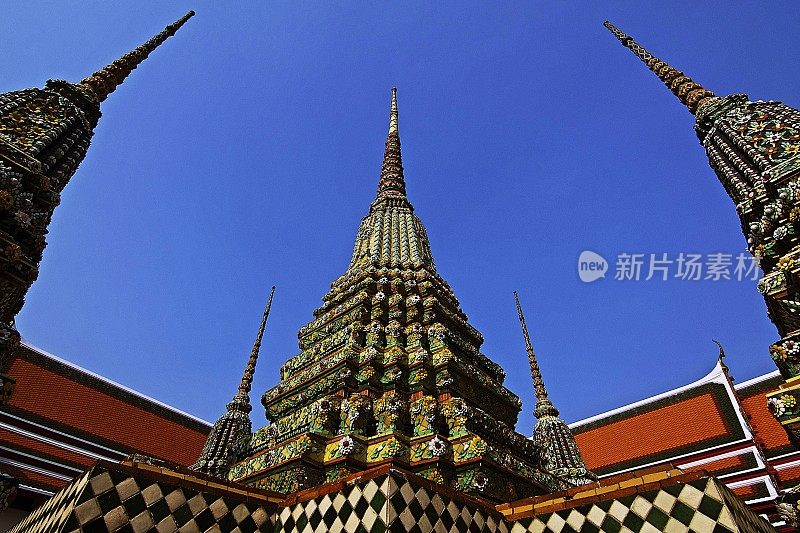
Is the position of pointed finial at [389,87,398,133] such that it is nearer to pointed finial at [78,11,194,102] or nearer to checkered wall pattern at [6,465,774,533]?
pointed finial at [78,11,194,102]

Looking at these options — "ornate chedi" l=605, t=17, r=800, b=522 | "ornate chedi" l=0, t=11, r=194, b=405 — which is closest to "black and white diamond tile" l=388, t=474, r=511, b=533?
"ornate chedi" l=605, t=17, r=800, b=522

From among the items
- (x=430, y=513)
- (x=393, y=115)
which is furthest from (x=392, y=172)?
(x=430, y=513)

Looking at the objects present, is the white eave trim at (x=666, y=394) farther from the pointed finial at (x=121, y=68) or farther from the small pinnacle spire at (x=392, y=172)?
the pointed finial at (x=121, y=68)

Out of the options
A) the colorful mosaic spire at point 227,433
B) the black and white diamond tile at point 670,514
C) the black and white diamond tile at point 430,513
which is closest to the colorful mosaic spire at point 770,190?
the black and white diamond tile at point 670,514

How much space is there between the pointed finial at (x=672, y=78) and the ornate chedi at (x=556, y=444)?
8.78 m

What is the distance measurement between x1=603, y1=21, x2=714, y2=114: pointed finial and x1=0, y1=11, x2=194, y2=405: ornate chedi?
439 inches

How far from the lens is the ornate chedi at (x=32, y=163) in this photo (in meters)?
5.36

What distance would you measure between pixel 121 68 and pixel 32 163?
180 inches

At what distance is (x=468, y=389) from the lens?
333 inches

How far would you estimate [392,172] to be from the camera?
16.5 m

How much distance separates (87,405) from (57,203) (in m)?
12.7

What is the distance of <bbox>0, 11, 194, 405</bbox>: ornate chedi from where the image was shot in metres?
5.36

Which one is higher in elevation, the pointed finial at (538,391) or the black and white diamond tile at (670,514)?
the pointed finial at (538,391)

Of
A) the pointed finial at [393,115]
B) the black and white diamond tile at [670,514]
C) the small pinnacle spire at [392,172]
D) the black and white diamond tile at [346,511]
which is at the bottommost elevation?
the black and white diamond tile at [670,514]
